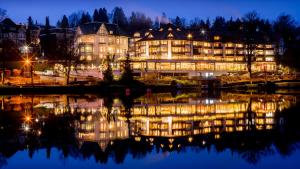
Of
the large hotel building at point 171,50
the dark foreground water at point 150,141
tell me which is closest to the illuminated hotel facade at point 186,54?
the large hotel building at point 171,50

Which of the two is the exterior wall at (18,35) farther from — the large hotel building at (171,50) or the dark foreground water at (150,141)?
the dark foreground water at (150,141)

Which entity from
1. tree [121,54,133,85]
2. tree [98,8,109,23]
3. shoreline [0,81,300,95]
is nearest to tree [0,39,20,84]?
shoreline [0,81,300,95]

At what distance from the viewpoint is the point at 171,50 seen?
124688 millimetres

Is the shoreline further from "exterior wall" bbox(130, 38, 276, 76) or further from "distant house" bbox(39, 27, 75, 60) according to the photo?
"distant house" bbox(39, 27, 75, 60)

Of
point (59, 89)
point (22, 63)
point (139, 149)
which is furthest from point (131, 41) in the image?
point (139, 149)

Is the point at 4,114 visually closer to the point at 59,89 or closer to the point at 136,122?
the point at 136,122

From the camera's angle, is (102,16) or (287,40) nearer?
(287,40)

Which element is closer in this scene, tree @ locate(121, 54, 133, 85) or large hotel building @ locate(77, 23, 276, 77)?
tree @ locate(121, 54, 133, 85)

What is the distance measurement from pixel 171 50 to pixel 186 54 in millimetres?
5250

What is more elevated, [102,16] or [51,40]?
[102,16]

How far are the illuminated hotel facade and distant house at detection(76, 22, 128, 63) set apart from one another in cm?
→ 769

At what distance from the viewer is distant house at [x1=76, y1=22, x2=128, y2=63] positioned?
429ft

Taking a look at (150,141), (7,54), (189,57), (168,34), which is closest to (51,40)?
(168,34)

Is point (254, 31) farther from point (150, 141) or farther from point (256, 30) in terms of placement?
point (150, 141)
